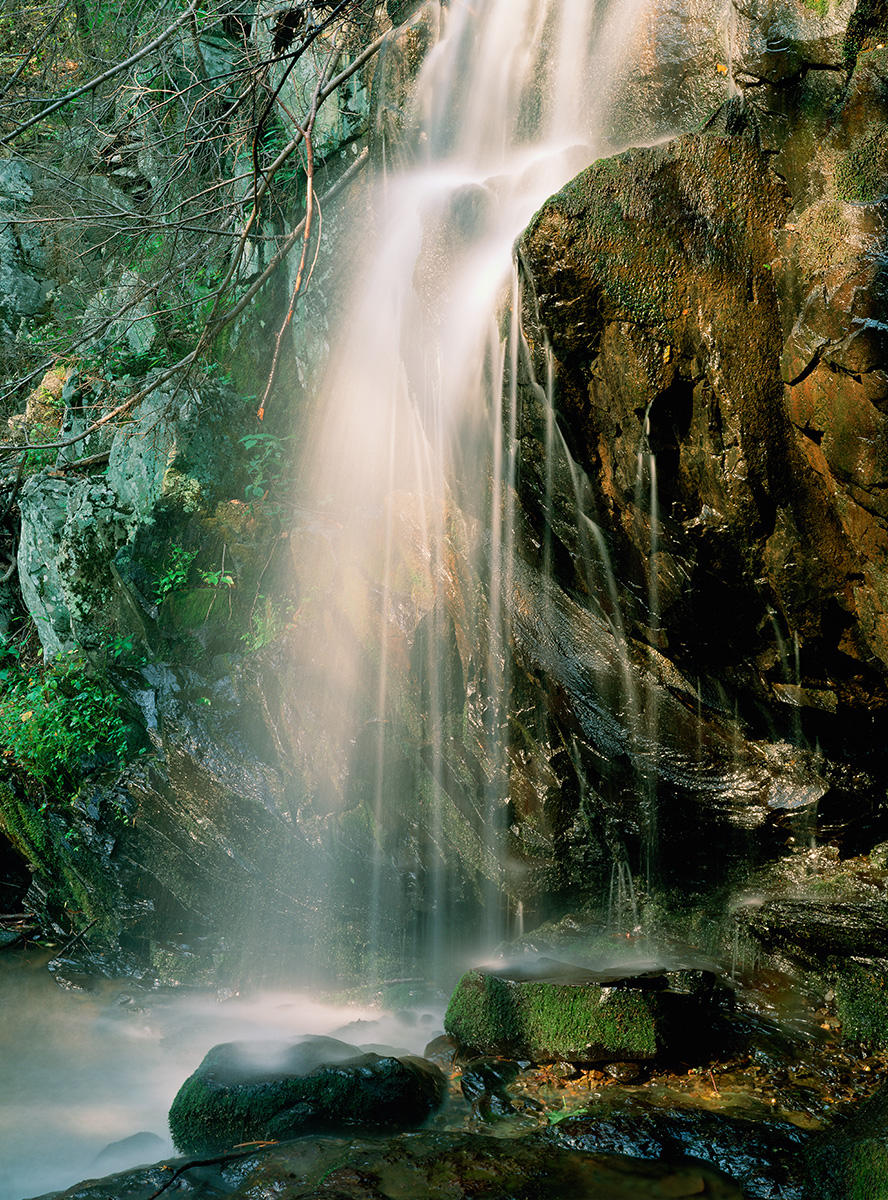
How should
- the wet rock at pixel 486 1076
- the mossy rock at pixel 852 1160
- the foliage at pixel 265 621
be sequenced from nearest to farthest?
the mossy rock at pixel 852 1160, the wet rock at pixel 486 1076, the foliage at pixel 265 621

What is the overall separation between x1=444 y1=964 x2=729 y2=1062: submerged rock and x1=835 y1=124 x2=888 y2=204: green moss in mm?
4370

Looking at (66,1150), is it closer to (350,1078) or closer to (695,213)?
(350,1078)

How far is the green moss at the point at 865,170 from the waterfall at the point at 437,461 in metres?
1.29

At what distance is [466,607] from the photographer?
637cm

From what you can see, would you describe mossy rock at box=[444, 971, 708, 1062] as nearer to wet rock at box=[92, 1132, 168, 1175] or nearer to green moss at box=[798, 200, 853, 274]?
wet rock at box=[92, 1132, 168, 1175]

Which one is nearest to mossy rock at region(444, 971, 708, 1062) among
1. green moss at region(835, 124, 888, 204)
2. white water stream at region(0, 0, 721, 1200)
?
white water stream at region(0, 0, 721, 1200)

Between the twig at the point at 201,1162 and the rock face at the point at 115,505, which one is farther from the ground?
the rock face at the point at 115,505

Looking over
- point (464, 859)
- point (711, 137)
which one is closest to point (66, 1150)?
point (464, 859)

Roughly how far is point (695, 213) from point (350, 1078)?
4952mm

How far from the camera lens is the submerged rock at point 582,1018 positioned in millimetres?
4586

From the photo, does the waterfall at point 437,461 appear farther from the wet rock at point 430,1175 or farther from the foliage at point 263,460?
the wet rock at point 430,1175

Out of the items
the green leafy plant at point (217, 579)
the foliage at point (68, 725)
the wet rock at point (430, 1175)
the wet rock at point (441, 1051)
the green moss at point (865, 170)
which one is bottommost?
the wet rock at point (441, 1051)

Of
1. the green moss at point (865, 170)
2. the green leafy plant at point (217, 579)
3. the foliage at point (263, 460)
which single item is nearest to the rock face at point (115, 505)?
the foliage at point (263, 460)

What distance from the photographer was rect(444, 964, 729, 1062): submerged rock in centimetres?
459
